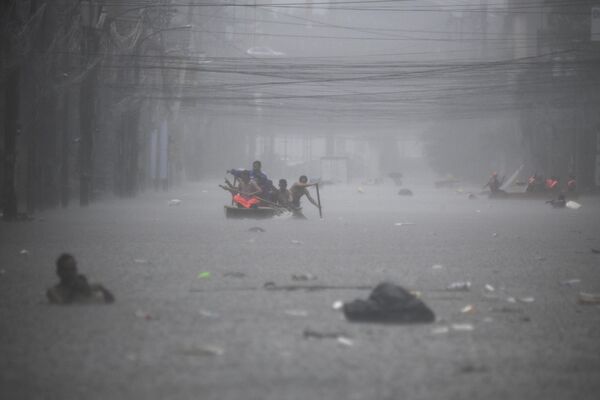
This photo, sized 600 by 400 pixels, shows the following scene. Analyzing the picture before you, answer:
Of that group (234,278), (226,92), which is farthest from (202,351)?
(226,92)

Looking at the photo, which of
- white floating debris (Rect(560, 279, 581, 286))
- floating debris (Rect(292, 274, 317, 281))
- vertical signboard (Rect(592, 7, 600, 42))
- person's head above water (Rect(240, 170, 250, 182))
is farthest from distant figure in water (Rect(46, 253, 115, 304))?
vertical signboard (Rect(592, 7, 600, 42))

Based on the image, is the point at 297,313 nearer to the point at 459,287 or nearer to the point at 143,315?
the point at 143,315

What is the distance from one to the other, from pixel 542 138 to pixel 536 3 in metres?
10.1

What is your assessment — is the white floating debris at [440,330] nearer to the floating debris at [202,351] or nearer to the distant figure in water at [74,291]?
the floating debris at [202,351]

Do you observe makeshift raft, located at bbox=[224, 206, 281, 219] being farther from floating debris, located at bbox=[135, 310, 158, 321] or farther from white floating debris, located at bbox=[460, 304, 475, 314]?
floating debris, located at bbox=[135, 310, 158, 321]

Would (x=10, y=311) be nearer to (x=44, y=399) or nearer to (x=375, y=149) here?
(x=44, y=399)

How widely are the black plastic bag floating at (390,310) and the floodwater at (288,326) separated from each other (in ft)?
0.51

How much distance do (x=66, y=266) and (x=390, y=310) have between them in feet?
9.12

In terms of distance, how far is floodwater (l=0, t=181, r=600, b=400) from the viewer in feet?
17.5

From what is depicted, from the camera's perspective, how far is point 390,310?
7.46m

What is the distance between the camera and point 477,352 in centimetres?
631

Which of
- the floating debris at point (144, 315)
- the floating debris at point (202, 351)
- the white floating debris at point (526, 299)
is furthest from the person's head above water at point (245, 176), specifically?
→ the floating debris at point (202, 351)

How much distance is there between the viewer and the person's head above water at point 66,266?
7.85m

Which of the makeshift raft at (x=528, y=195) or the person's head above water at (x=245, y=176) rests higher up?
the person's head above water at (x=245, y=176)
